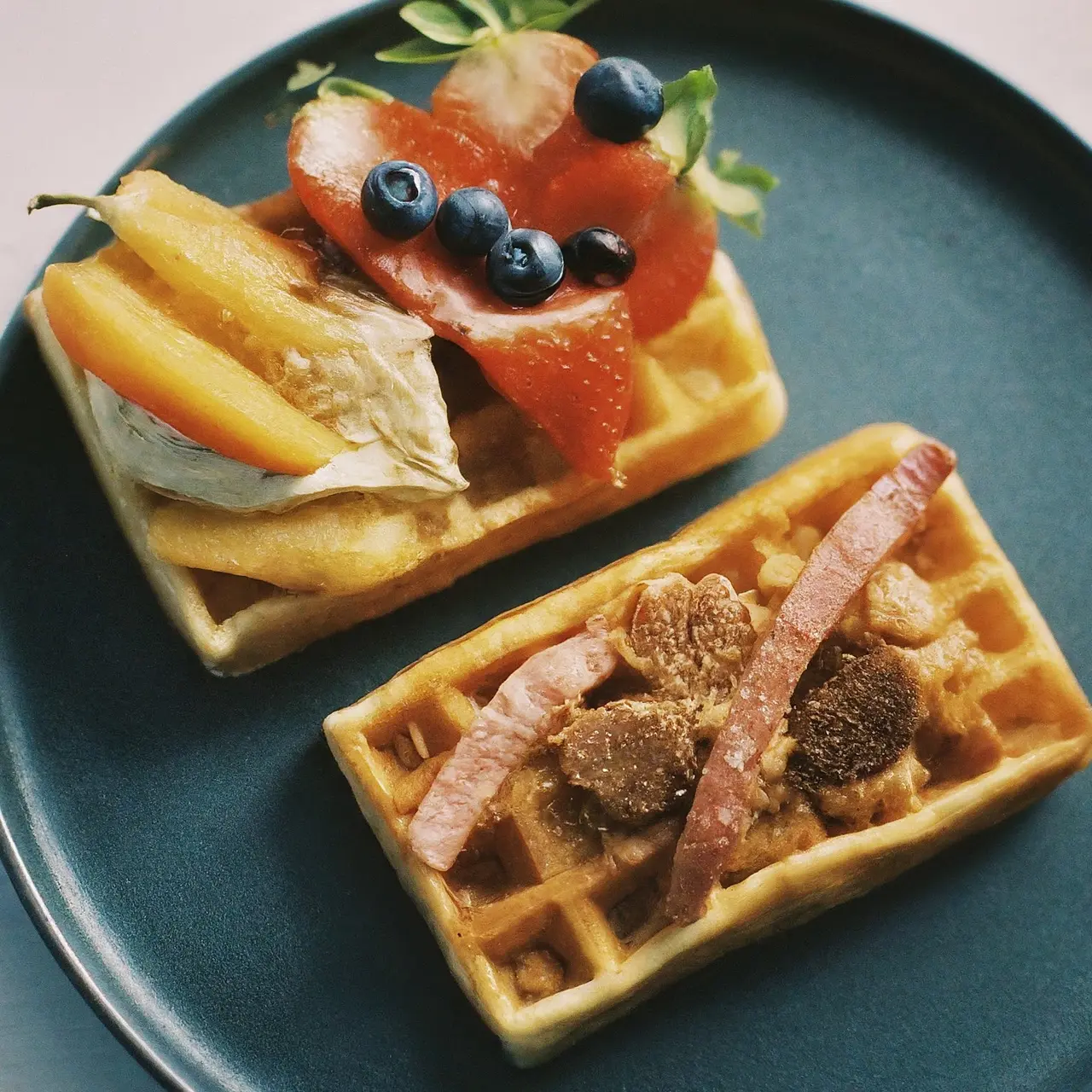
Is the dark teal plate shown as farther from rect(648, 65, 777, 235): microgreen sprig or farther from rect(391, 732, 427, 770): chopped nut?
rect(648, 65, 777, 235): microgreen sprig

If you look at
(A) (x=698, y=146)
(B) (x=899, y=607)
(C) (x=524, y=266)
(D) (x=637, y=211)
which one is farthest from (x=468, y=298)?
(B) (x=899, y=607)

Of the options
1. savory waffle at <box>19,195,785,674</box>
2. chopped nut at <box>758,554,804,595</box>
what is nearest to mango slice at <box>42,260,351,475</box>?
savory waffle at <box>19,195,785,674</box>

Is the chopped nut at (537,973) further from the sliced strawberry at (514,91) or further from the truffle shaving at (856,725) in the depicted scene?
the sliced strawberry at (514,91)

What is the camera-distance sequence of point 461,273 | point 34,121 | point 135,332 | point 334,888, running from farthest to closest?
1. point 34,121
2. point 334,888
3. point 461,273
4. point 135,332

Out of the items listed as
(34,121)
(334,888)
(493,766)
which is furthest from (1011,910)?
(34,121)

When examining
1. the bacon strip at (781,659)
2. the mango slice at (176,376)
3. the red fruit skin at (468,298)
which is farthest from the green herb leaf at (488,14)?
the bacon strip at (781,659)

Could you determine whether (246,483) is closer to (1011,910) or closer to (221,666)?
(221,666)
